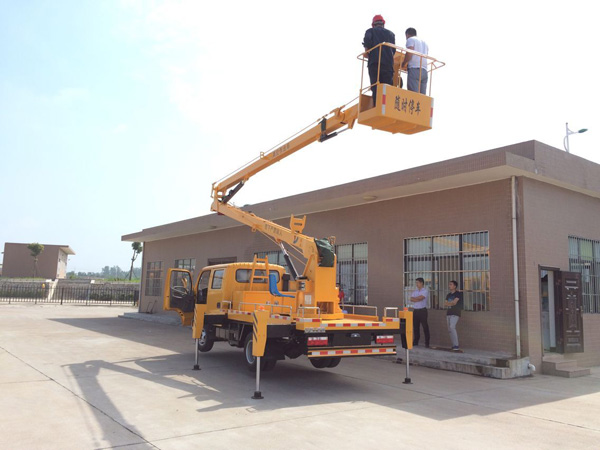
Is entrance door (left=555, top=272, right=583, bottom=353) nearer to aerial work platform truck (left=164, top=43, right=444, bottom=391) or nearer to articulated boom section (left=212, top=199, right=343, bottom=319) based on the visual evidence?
→ aerial work platform truck (left=164, top=43, right=444, bottom=391)

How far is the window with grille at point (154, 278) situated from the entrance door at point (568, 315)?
19.8 m

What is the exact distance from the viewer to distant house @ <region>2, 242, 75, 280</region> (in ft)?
206

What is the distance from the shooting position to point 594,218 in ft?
42.2

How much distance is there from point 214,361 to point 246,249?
8.67m

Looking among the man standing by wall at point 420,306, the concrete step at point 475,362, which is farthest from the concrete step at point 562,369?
the man standing by wall at point 420,306

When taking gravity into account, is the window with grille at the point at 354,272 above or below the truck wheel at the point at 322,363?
above

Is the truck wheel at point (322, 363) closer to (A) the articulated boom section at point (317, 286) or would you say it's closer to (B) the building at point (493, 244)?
(A) the articulated boom section at point (317, 286)

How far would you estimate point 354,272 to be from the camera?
48.5ft

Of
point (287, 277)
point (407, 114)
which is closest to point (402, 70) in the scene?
point (407, 114)

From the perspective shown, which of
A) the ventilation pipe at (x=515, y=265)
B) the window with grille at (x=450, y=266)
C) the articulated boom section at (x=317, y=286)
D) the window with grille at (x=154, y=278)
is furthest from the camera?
the window with grille at (x=154, y=278)

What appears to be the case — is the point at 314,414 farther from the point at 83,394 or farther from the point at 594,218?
the point at 594,218

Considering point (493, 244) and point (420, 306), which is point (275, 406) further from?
point (493, 244)

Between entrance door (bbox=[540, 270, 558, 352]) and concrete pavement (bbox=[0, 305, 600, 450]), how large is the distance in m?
1.10

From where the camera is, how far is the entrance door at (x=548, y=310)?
11.6 metres
